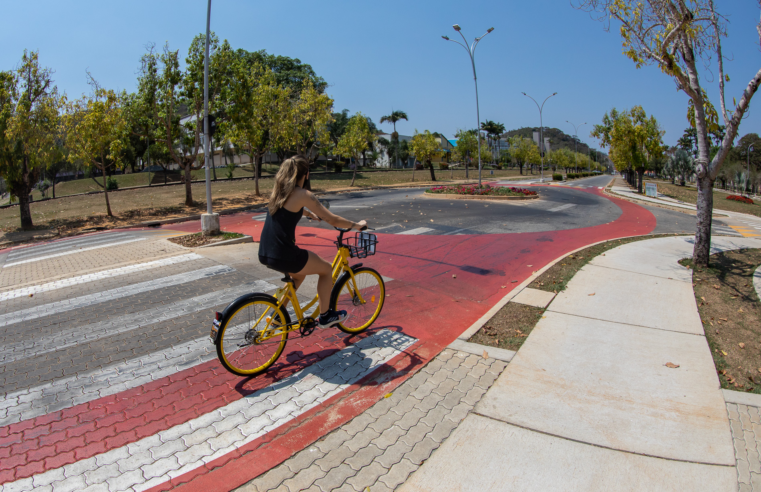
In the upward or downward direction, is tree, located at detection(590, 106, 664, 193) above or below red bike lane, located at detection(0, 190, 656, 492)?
above

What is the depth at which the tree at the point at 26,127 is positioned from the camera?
54.0 feet

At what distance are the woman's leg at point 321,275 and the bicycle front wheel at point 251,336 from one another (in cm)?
34

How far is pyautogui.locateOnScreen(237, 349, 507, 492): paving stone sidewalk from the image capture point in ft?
9.36

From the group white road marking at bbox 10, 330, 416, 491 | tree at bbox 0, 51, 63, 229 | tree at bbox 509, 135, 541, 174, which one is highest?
tree at bbox 509, 135, 541, 174

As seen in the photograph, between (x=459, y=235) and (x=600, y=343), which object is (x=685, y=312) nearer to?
(x=600, y=343)

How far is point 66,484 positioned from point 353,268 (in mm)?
3010

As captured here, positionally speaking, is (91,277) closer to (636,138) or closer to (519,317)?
(519,317)

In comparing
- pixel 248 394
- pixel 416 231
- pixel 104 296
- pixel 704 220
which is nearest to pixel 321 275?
pixel 248 394

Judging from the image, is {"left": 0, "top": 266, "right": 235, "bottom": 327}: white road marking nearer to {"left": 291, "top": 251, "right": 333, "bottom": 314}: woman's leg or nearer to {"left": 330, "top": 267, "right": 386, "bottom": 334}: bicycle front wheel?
Result: {"left": 330, "top": 267, "right": 386, "bottom": 334}: bicycle front wheel

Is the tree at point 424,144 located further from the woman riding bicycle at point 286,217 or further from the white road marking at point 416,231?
the woman riding bicycle at point 286,217

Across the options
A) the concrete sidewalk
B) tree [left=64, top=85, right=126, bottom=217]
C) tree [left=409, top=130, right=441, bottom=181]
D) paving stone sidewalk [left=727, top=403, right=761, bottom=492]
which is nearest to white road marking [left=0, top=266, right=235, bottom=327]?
the concrete sidewalk

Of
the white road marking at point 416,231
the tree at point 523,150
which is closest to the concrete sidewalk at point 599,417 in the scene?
the white road marking at point 416,231

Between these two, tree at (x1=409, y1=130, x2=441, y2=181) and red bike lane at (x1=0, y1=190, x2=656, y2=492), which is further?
tree at (x1=409, y1=130, x2=441, y2=181)

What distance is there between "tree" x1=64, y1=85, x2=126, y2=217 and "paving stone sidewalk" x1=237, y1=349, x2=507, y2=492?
62.8ft
